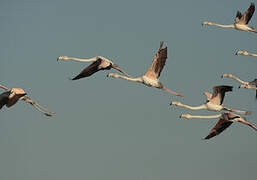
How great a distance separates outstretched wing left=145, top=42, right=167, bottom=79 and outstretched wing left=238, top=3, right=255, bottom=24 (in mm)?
12003

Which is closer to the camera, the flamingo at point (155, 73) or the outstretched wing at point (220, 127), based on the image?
the flamingo at point (155, 73)

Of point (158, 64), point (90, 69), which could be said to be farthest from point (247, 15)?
point (90, 69)

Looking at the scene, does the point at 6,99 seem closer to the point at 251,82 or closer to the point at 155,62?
the point at 155,62

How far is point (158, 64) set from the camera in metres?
34.4

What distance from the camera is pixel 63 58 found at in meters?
38.7

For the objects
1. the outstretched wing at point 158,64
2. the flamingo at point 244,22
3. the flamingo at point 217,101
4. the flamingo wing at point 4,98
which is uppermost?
the flamingo at point 244,22

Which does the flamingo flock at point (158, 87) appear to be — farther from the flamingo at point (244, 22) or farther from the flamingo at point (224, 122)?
the flamingo at point (244, 22)

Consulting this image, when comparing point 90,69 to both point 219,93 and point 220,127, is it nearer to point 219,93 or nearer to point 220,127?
point 219,93

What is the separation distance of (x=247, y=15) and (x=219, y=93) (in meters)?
10.2

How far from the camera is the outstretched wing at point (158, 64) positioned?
33.7 metres

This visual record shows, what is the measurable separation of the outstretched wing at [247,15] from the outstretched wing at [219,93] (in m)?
9.90

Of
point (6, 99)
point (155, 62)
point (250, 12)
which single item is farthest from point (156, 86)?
point (250, 12)

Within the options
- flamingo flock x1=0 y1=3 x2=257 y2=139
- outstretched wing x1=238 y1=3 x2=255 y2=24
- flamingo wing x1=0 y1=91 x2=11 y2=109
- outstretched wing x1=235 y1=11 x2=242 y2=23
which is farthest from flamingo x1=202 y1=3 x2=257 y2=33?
flamingo wing x1=0 y1=91 x2=11 y2=109

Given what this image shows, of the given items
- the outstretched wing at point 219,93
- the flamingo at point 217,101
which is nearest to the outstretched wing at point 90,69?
the flamingo at point 217,101
